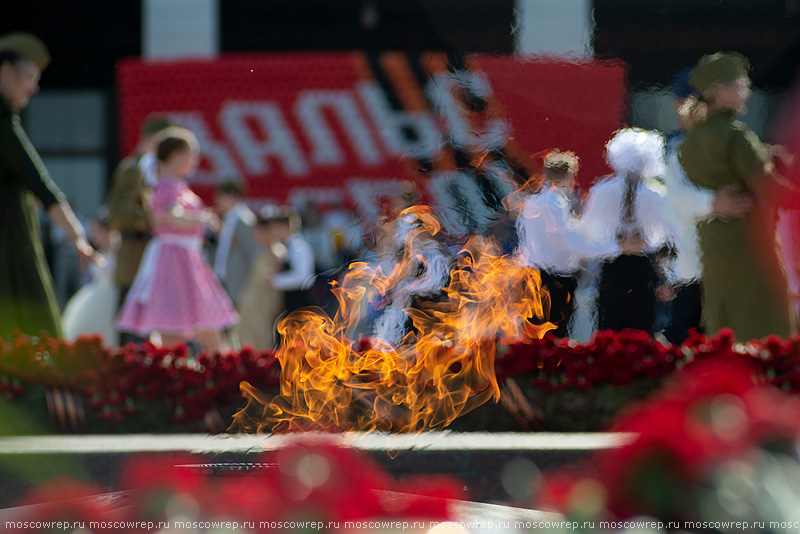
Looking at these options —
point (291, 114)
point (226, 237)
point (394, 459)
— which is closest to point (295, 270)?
point (226, 237)

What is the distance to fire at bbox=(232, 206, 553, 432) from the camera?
372 centimetres

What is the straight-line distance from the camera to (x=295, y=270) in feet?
24.4

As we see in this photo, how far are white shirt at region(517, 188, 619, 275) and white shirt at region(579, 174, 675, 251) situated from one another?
0.17ft

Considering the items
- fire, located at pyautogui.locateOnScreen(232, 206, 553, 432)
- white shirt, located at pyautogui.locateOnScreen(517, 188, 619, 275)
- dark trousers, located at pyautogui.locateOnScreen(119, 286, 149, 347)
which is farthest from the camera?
dark trousers, located at pyautogui.locateOnScreen(119, 286, 149, 347)

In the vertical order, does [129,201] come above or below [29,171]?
below

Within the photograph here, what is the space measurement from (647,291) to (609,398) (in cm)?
92

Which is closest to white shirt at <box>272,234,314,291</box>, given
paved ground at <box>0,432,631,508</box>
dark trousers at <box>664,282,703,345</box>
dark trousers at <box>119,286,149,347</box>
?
dark trousers at <box>119,286,149,347</box>

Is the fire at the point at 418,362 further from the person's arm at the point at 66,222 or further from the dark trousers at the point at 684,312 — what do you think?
the person's arm at the point at 66,222

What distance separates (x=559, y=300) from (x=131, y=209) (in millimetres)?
2973

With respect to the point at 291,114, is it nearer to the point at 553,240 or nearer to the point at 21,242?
the point at 21,242

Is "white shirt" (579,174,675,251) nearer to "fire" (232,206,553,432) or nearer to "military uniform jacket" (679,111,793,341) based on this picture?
"military uniform jacket" (679,111,793,341)

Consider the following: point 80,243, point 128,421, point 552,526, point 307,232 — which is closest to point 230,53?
point 307,232

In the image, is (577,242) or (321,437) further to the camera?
(577,242)

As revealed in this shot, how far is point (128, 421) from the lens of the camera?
13.1 ft
